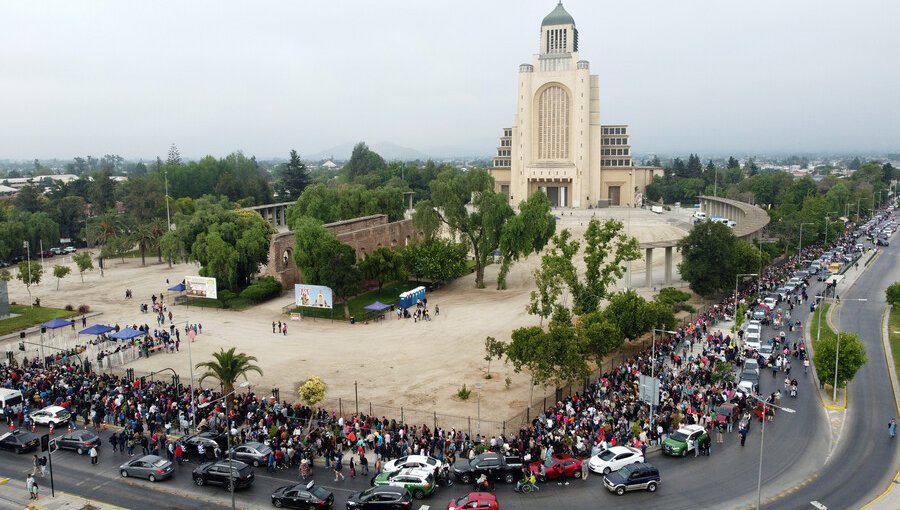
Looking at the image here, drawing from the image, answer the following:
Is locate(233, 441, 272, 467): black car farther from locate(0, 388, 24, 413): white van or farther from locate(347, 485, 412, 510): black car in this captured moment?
locate(0, 388, 24, 413): white van

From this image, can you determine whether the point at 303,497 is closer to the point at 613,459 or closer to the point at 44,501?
the point at 44,501

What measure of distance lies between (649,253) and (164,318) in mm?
33801

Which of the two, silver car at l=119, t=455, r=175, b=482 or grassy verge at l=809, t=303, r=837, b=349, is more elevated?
grassy verge at l=809, t=303, r=837, b=349

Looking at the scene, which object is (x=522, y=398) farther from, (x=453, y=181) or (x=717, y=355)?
(x=453, y=181)

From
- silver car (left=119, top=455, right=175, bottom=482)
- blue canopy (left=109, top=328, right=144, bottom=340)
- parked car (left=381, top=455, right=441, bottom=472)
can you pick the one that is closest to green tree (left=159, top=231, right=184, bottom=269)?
blue canopy (left=109, top=328, right=144, bottom=340)

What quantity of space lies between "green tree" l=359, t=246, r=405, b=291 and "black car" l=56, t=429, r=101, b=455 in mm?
24033

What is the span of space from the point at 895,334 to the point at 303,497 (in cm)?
3489

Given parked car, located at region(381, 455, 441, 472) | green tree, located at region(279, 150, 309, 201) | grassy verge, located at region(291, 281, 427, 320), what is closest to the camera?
parked car, located at region(381, 455, 441, 472)

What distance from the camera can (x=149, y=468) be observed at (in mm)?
21734

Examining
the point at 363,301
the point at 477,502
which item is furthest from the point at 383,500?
the point at 363,301

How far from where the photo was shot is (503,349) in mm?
29547

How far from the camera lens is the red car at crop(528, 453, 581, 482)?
21.2 m

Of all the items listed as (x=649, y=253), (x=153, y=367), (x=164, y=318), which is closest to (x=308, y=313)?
(x=164, y=318)

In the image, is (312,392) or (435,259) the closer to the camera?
(312,392)
